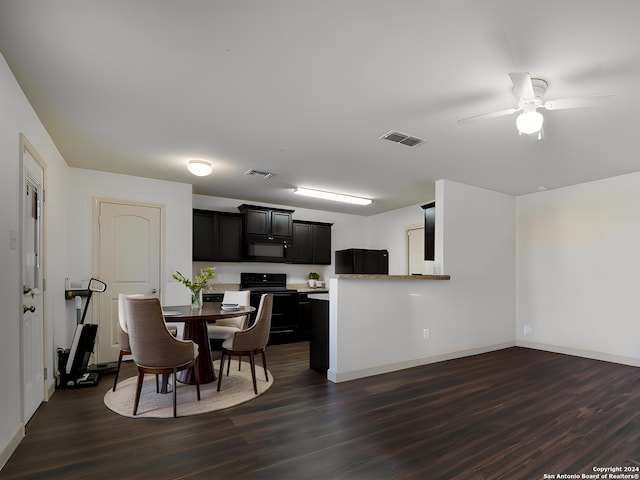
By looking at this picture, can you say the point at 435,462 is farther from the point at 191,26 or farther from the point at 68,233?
the point at 68,233

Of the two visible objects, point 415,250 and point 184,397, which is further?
point 415,250

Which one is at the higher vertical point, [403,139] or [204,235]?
[403,139]

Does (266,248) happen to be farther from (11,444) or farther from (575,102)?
(575,102)

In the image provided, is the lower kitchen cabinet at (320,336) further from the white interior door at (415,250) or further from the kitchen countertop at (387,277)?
the white interior door at (415,250)

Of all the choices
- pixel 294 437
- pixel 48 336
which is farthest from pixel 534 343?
pixel 48 336

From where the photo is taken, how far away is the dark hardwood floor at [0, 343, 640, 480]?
2148 mm

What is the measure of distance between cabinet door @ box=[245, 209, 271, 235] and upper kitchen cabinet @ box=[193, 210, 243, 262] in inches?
7.4

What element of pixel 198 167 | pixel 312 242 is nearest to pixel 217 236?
pixel 312 242

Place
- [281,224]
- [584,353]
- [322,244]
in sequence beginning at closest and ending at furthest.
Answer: [584,353], [281,224], [322,244]

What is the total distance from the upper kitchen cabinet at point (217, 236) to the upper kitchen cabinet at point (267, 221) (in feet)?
0.63

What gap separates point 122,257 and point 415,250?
4947 millimetres

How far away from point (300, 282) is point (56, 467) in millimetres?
5055

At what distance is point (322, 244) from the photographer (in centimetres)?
704

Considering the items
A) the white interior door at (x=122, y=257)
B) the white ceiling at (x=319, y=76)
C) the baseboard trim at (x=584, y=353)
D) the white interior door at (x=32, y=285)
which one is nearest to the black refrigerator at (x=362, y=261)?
the baseboard trim at (x=584, y=353)
